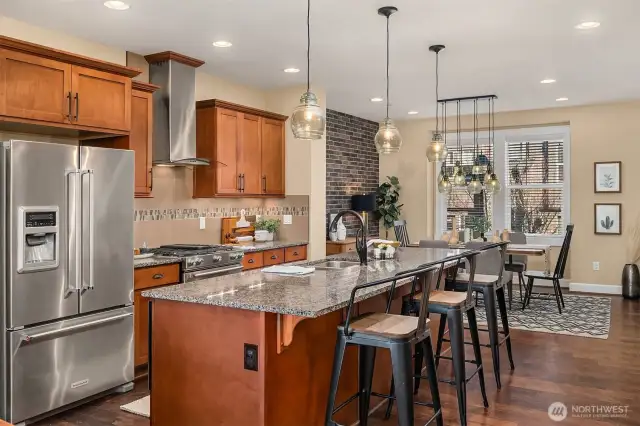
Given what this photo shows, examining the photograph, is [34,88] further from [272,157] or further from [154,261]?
[272,157]

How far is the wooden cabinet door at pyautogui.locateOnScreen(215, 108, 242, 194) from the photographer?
17.8ft

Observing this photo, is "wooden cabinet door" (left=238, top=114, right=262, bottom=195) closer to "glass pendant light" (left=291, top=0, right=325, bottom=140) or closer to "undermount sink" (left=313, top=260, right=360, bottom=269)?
"undermount sink" (left=313, top=260, right=360, bottom=269)

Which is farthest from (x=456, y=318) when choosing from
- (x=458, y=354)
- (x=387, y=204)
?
(x=387, y=204)

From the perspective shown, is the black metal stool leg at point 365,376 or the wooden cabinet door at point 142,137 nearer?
the black metal stool leg at point 365,376

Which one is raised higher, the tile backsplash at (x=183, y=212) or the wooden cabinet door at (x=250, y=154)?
the wooden cabinet door at (x=250, y=154)

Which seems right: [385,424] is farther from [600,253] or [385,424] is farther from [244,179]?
[600,253]

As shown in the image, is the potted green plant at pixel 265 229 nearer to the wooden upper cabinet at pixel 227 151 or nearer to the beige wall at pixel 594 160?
the wooden upper cabinet at pixel 227 151

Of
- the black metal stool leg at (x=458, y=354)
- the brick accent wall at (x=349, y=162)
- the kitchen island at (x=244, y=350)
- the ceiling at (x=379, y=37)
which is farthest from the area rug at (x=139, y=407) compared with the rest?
the brick accent wall at (x=349, y=162)

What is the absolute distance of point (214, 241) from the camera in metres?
5.84

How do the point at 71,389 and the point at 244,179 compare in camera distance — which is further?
the point at 244,179

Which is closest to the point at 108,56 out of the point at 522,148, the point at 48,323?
the point at 48,323

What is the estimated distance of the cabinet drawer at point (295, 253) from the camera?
5977mm

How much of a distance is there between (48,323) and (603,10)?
14.2 ft

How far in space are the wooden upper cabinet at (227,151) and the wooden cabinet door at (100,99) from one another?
1.34m
